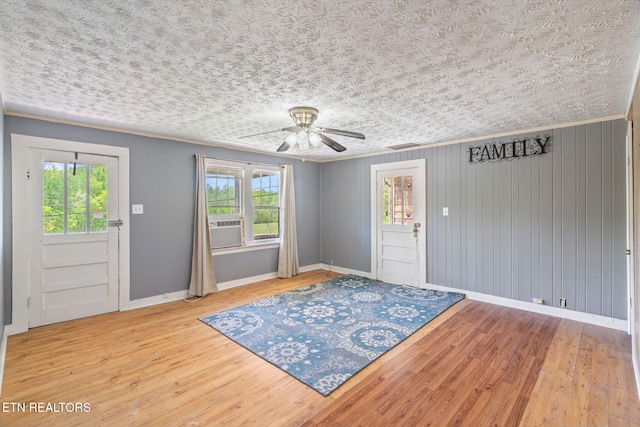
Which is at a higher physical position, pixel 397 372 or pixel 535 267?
pixel 535 267

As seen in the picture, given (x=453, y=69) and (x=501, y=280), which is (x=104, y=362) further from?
(x=501, y=280)

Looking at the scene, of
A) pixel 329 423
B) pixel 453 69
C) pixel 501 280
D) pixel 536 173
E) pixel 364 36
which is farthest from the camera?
pixel 501 280

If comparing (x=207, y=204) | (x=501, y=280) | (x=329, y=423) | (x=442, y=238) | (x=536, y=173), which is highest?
(x=536, y=173)

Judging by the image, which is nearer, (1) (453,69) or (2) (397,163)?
(1) (453,69)

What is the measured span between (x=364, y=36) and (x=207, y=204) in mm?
3694

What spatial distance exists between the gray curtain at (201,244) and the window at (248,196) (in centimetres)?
26

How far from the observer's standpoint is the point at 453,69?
214 centimetres

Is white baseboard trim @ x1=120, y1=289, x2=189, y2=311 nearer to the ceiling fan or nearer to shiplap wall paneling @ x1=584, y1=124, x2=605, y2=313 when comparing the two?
the ceiling fan

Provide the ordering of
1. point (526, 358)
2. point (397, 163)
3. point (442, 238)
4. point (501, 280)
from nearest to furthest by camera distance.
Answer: point (526, 358)
point (501, 280)
point (442, 238)
point (397, 163)

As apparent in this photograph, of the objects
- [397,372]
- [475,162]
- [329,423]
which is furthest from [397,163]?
[329,423]

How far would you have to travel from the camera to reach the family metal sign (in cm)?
374

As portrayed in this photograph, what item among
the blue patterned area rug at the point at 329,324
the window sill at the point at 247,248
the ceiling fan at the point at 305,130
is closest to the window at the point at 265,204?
the window sill at the point at 247,248

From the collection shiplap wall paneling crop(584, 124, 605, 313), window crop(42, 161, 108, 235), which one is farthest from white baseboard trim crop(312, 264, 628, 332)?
window crop(42, 161, 108, 235)

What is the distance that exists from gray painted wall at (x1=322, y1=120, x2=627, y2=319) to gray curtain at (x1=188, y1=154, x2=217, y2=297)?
3.12m
